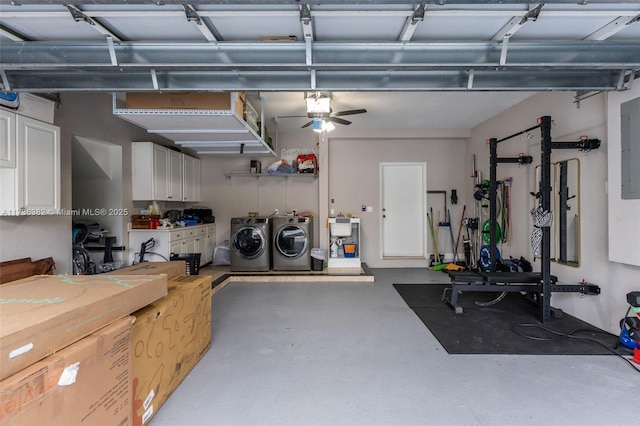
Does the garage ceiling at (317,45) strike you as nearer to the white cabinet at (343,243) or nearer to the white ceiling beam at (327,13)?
the white ceiling beam at (327,13)

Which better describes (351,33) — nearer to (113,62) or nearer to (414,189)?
(113,62)

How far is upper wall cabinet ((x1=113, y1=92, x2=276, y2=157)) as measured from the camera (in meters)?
2.67

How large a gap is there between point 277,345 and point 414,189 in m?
4.36

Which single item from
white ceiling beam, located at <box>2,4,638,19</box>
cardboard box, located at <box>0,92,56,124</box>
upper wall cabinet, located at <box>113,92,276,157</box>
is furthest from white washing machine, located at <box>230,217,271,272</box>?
white ceiling beam, located at <box>2,4,638,19</box>

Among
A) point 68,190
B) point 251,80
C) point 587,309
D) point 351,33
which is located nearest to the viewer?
point 351,33

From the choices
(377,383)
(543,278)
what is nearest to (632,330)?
(543,278)

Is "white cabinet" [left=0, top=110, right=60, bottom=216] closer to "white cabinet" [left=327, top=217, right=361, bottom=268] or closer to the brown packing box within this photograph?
the brown packing box

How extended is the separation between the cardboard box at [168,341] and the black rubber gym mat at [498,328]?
2036mm

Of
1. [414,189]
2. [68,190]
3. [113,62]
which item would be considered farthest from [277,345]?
[414,189]

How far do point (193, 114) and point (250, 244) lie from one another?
2.53m

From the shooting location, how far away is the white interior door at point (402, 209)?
18.9ft

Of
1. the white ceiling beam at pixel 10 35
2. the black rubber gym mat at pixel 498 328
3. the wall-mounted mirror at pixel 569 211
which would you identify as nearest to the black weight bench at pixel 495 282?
the black rubber gym mat at pixel 498 328

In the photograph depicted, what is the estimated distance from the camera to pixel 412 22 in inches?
64.9

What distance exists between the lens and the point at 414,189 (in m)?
5.79
